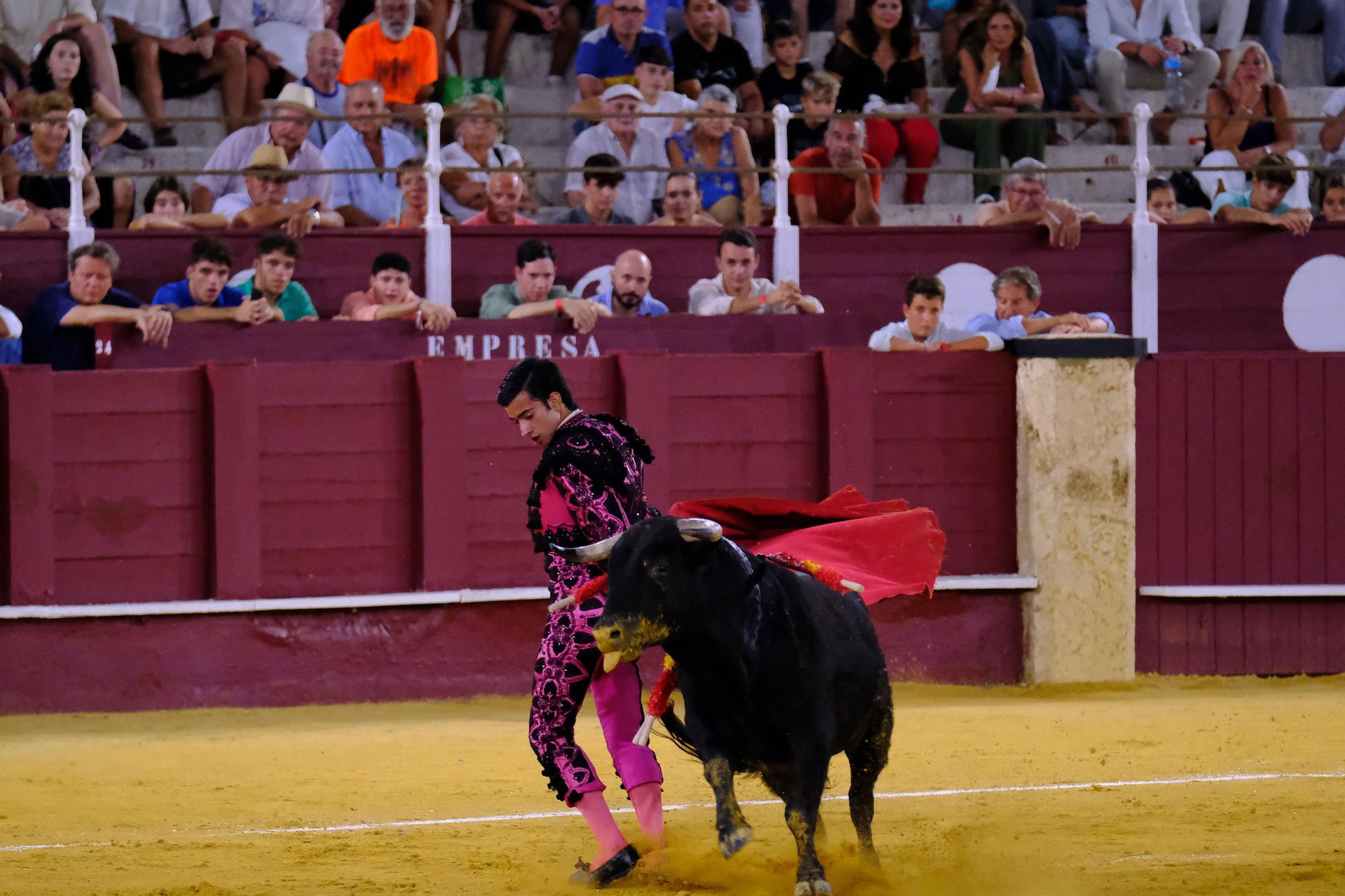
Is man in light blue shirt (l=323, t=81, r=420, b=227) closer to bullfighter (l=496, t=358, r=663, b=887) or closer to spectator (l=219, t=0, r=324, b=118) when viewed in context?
spectator (l=219, t=0, r=324, b=118)

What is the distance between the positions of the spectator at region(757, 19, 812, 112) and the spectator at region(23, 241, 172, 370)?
14.1 feet

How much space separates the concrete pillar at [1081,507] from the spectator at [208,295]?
3.56 meters

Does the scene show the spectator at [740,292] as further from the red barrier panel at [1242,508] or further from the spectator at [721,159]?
the red barrier panel at [1242,508]

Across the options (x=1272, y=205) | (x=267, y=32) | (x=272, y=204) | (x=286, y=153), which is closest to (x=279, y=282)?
(x=272, y=204)

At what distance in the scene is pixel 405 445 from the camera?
8203mm

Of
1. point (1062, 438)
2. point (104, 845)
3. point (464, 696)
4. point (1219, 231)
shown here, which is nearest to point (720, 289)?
point (1062, 438)

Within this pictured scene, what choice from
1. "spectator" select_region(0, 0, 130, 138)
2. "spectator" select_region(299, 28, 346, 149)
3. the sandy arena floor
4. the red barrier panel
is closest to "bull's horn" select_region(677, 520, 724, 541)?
the sandy arena floor

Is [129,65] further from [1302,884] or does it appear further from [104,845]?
[1302,884]

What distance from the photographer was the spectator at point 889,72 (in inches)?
434

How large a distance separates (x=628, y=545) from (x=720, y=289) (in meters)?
5.16

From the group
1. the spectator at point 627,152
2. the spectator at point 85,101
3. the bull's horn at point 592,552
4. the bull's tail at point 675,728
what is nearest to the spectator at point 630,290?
the spectator at point 627,152

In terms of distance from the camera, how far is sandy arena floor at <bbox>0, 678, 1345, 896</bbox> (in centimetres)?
458

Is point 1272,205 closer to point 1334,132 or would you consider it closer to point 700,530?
point 1334,132

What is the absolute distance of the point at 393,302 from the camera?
872cm
